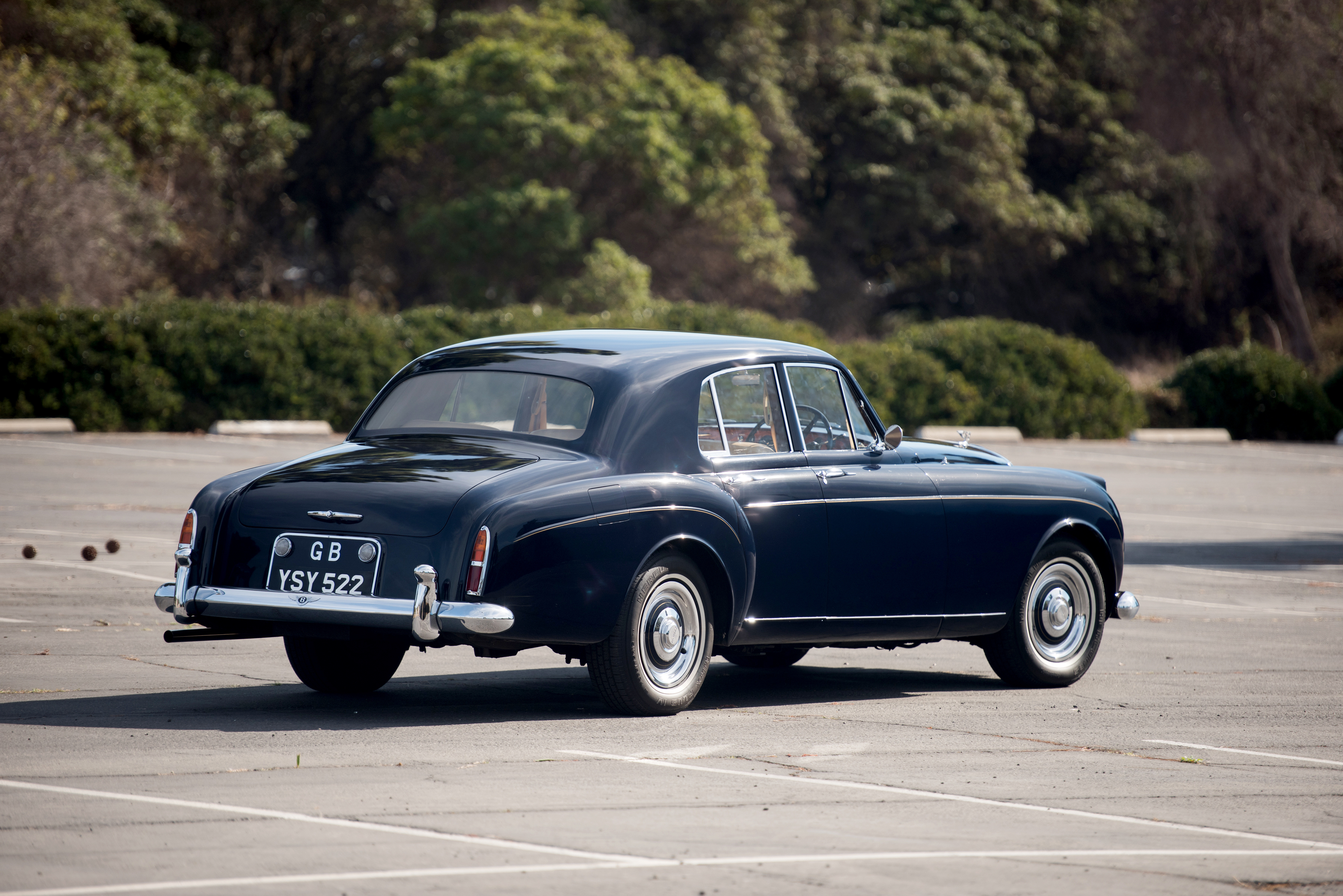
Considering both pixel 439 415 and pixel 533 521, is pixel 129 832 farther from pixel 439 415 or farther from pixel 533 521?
pixel 439 415

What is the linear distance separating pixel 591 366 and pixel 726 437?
28.9 inches

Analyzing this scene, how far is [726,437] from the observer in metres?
8.61

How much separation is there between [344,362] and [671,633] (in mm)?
26208

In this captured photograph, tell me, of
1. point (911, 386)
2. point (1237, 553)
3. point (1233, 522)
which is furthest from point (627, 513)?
point (911, 386)

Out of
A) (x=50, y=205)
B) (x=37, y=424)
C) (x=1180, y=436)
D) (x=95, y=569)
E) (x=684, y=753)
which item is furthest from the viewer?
(x=1180, y=436)

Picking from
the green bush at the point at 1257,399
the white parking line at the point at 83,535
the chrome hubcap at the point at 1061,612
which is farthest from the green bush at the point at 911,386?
the chrome hubcap at the point at 1061,612

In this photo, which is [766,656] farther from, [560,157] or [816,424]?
[560,157]

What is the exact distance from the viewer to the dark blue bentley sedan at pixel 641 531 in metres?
7.49

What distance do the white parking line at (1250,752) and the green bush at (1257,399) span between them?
37448mm

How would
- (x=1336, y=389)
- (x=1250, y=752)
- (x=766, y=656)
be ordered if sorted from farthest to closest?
1. (x=1336, y=389)
2. (x=766, y=656)
3. (x=1250, y=752)

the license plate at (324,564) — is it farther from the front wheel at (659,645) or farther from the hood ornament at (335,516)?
the front wheel at (659,645)

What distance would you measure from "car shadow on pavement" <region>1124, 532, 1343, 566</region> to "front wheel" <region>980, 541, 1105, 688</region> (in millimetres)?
7306

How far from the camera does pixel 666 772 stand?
6.77 meters

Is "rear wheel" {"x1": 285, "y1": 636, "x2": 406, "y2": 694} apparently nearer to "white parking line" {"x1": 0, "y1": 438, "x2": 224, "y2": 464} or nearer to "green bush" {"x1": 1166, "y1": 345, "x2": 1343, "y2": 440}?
"white parking line" {"x1": 0, "y1": 438, "x2": 224, "y2": 464}
